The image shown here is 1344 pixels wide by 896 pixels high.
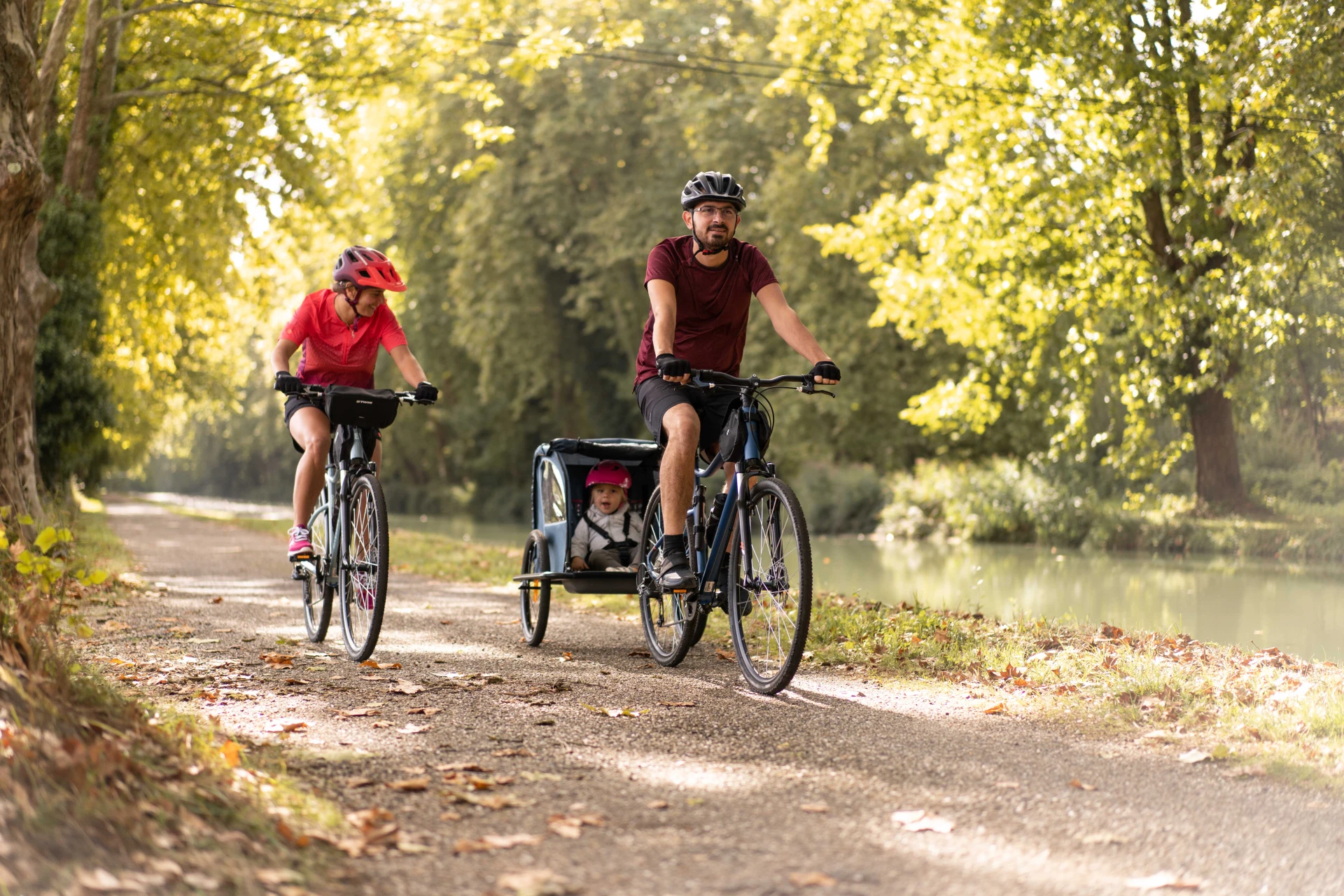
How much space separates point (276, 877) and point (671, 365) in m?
3.02

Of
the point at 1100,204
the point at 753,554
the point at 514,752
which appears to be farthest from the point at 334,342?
the point at 1100,204

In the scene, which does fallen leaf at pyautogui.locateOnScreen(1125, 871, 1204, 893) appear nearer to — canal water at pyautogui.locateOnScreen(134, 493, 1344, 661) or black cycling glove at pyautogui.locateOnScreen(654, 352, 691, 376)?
black cycling glove at pyautogui.locateOnScreen(654, 352, 691, 376)

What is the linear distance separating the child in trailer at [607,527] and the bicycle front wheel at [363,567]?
1116mm

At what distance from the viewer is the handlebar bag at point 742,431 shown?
5.68m

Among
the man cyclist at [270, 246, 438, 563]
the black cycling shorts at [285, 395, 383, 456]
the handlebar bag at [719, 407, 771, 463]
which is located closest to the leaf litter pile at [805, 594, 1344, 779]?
the handlebar bag at [719, 407, 771, 463]

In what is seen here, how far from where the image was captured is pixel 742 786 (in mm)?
3848

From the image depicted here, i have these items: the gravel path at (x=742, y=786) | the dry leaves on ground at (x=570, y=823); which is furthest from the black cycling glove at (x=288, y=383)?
the dry leaves on ground at (x=570, y=823)

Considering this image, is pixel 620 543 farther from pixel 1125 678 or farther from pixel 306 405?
pixel 1125 678

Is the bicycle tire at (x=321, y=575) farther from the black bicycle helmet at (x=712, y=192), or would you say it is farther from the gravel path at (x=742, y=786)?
the black bicycle helmet at (x=712, y=192)

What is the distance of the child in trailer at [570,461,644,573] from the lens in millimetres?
7047

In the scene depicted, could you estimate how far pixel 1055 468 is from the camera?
2509 centimetres

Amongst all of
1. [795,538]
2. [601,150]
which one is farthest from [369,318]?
[601,150]

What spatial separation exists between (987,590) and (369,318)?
943 centimetres

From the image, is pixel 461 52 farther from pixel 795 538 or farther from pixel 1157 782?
pixel 1157 782
